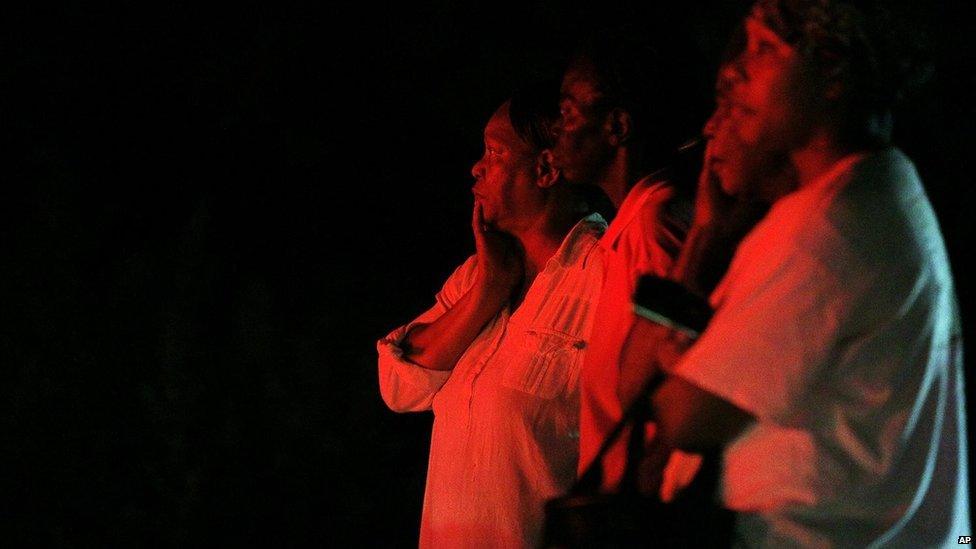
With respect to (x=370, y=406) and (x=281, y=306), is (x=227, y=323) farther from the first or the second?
(x=370, y=406)

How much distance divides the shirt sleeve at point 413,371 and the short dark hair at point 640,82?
36.3 inches

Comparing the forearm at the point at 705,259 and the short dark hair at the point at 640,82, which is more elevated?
the short dark hair at the point at 640,82

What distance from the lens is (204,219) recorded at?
4.28 m

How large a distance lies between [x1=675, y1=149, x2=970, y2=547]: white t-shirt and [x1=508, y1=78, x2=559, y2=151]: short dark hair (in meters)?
1.39

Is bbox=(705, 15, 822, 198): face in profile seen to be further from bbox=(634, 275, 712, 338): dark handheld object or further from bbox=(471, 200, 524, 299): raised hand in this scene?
bbox=(471, 200, 524, 299): raised hand

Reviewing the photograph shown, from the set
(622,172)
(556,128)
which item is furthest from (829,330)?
(556,128)

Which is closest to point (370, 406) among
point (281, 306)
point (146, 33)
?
point (281, 306)

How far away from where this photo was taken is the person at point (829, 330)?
4.99 ft

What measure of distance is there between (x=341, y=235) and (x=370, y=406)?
73cm

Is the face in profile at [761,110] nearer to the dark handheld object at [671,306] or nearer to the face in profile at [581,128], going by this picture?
the dark handheld object at [671,306]

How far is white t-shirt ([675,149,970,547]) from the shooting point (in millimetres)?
1516

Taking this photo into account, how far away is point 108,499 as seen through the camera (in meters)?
4.25

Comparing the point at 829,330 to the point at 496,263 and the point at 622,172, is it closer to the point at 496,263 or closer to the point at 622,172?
the point at 622,172

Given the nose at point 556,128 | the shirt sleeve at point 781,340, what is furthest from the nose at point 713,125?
the nose at point 556,128
